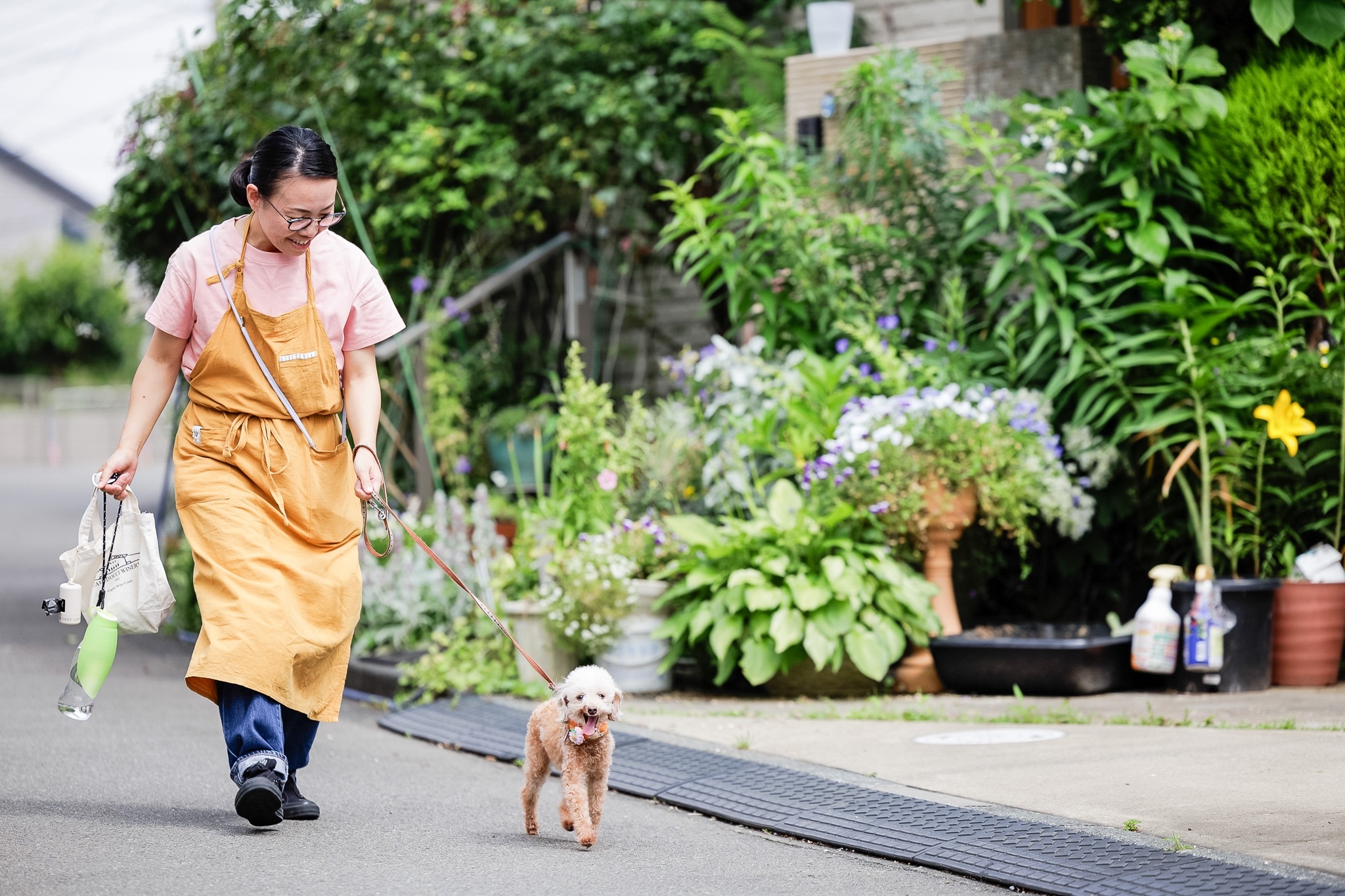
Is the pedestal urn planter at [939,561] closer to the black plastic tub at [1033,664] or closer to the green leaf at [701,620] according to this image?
the black plastic tub at [1033,664]

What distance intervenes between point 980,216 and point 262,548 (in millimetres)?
3832

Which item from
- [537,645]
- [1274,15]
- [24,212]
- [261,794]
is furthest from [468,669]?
[24,212]

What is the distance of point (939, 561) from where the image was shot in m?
6.21

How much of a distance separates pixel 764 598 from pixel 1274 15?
329 cm

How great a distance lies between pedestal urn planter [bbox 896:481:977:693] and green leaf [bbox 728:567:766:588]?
29.6 inches

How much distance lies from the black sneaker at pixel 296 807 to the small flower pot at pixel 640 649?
2211 mm

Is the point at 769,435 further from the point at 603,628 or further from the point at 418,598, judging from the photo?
the point at 418,598

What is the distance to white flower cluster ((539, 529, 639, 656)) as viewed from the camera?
6.05 metres

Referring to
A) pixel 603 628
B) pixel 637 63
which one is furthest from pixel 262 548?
pixel 637 63

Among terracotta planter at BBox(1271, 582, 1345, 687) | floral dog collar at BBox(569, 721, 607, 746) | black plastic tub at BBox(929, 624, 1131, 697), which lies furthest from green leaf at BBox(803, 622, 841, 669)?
floral dog collar at BBox(569, 721, 607, 746)

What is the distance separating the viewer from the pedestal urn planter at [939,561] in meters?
6.04

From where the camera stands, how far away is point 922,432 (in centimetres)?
602

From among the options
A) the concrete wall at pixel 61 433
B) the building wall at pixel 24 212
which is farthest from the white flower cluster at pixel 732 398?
the building wall at pixel 24 212

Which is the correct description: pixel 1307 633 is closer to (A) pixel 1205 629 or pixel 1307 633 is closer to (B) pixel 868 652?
(A) pixel 1205 629
